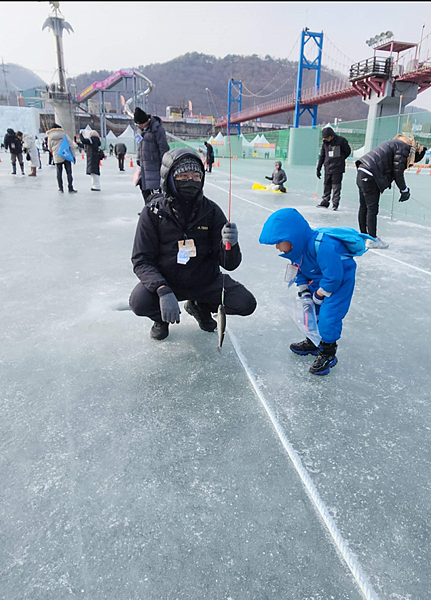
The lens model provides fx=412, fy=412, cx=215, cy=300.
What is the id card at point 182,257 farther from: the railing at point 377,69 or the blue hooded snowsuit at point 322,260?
the railing at point 377,69

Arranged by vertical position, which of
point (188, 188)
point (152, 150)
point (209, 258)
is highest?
point (152, 150)

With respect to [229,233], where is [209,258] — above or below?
below

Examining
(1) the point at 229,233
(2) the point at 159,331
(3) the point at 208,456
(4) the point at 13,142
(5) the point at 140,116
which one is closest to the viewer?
(3) the point at 208,456

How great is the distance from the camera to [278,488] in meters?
1.54

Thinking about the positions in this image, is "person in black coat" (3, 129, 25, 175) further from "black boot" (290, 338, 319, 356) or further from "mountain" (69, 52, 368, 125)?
"mountain" (69, 52, 368, 125)

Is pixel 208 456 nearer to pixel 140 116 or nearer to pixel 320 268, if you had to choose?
pixel 320 268

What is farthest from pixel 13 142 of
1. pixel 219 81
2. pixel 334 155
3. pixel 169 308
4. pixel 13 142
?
pixel 219 81

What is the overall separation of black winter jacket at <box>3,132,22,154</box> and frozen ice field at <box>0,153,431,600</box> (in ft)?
39.0

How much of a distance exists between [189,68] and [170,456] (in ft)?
589

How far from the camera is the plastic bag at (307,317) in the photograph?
241 centimetres

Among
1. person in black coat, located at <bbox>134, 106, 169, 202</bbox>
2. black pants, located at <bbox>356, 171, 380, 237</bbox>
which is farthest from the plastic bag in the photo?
person in black coat, located at <bbox>134, 106, 169, 202</bbox>

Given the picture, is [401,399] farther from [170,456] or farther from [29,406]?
[29,406]

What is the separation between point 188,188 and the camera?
7.82ft

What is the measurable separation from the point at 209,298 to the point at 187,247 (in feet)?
1.28
